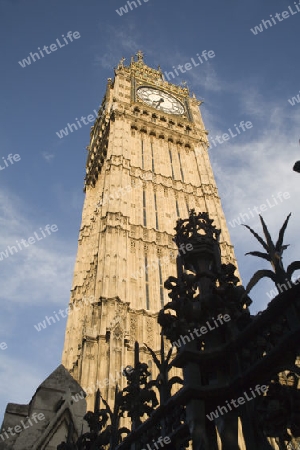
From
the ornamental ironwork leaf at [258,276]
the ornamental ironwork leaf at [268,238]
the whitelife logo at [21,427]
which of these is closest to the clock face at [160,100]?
the whitelife logo at [21,427]

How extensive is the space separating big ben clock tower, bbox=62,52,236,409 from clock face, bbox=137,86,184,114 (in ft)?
0.41

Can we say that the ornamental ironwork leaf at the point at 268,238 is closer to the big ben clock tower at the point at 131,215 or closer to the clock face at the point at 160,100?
the big ben clock tower at the point at 131,215

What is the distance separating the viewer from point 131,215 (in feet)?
69.4

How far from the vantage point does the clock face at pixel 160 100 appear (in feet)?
104

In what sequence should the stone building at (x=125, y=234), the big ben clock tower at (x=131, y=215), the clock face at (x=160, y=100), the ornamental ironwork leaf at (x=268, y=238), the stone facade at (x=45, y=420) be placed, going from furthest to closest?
the clock face at (x=160, y=100)
the big ben clock tower at (x=131, y=215)
the stone building at (x=125, y=234)
the stone facade at (x=45, y=420)
the ornamental ironwork leaf at (x=268, y=238)

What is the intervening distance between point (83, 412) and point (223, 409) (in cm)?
259

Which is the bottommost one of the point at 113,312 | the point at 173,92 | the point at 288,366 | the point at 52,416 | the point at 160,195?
the point at 288,366

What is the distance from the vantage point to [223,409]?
8.03 feet

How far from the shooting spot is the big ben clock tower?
14.9 m

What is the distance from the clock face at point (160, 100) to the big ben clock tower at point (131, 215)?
0.12 meters

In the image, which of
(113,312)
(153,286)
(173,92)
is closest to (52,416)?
(113,312)

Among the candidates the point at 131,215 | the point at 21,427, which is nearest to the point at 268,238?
the point at 21,427

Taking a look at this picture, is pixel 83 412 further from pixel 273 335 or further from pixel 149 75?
pixel 149 75

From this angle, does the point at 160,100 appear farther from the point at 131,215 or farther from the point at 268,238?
the point at 268,238
